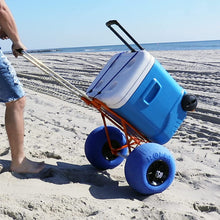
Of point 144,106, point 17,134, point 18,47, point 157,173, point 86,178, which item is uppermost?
point 18,47

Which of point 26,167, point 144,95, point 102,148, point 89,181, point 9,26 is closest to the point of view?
point 9,26

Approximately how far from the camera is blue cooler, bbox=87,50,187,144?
2.59 metres

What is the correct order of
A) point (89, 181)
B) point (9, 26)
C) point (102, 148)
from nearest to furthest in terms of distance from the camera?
point (9, 26) → point (89, 181) → point (102, 148)

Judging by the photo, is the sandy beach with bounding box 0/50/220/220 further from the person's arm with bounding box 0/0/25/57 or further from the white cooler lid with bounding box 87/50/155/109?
the person's arm with bounding box 0/0/25/57

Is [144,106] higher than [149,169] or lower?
higher

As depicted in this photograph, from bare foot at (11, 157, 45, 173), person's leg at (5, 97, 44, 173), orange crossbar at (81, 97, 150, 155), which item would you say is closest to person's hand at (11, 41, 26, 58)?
person's leg at (5, 97, 44, 173)

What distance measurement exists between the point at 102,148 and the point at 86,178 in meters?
0.37

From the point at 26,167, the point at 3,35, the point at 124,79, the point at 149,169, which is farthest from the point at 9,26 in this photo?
the point at 149,169

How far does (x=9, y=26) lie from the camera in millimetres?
2504

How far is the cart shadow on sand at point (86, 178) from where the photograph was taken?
2.66m

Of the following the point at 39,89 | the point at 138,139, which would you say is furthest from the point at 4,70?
the point at 39,89

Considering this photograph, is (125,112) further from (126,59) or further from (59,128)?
A: (59,128)

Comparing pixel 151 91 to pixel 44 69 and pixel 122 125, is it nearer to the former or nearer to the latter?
pixel 122 125

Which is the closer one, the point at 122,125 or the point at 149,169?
the point at 149,169
